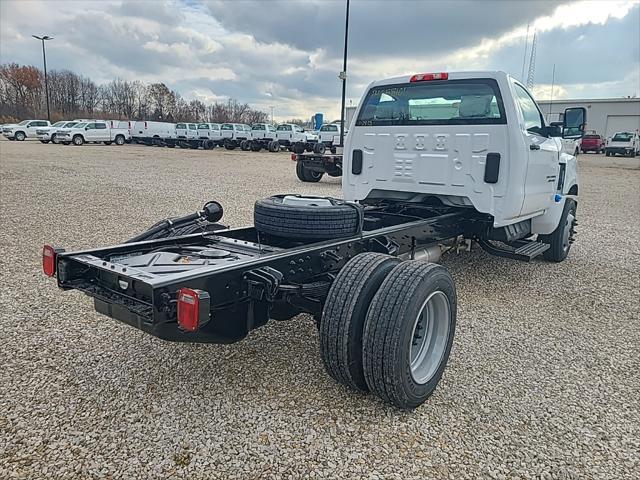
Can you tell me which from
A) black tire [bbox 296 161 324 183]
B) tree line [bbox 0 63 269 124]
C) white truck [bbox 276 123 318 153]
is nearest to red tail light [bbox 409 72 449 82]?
black tire [bbox 296 161 324 183]

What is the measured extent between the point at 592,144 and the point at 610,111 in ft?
42.2

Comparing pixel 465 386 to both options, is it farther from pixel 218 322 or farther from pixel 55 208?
pixel 55 208

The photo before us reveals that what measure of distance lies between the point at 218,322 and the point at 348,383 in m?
0.81

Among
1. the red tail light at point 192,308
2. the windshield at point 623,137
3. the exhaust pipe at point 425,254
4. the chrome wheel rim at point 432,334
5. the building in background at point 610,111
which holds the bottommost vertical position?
the chrome wheel rim at point 432,334

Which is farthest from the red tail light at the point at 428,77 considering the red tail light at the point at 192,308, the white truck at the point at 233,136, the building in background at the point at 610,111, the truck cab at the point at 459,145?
the building in background at the point at 610,111

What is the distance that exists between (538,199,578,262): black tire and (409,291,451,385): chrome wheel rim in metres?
3.65

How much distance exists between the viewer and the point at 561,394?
316cm

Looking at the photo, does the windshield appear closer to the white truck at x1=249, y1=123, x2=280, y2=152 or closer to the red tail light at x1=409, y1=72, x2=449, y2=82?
the white truck at x1=249, y1=123, x2=280, y2=152

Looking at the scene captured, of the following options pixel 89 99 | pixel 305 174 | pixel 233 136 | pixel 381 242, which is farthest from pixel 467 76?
pixel 89 99

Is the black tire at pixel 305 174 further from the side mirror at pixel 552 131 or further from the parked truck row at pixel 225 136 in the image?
the parked truck row at pixel 225 136

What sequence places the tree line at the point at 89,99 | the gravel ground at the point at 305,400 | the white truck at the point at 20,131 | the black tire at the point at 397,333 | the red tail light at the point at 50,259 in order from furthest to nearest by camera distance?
the tree line at the point at 89,99 < the white truck at the point at 20,131 < the red tail light at the point at 50,259 < the black tire at the point at 397,333 < the gravel ground at the point at 305,400

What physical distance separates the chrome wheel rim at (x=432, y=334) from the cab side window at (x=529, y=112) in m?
2.46

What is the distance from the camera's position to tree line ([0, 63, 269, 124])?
69.2m

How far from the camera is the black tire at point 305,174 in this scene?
596 inches
